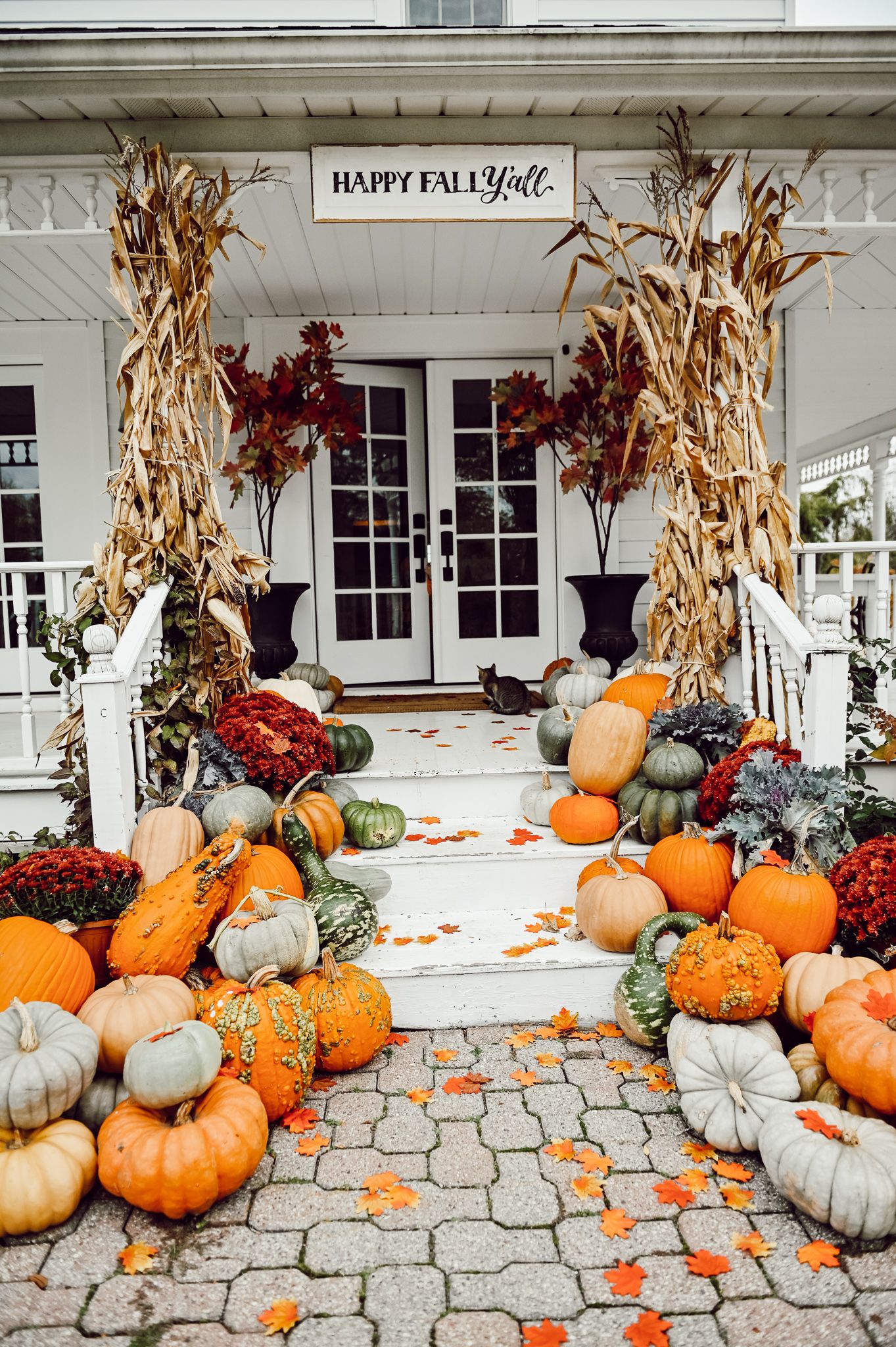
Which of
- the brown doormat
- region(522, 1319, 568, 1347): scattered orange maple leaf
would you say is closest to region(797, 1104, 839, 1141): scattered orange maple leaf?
region(522, 1319, 568, 1347): scattered orange maple leaf

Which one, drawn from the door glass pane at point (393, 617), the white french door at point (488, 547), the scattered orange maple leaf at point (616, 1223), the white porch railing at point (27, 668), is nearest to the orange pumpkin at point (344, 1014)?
the scattered orange maple leaf at point (616, 1223)

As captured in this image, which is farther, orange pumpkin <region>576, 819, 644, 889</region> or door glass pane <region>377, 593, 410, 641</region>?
door glass pane <region>377, 593, 410, 641</region>

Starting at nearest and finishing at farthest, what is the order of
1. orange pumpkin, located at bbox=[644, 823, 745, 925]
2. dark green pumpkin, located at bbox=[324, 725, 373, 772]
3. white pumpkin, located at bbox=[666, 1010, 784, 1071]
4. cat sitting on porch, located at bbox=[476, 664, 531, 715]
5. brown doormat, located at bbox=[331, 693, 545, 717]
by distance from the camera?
white pumpkin, located at bbox=[666, 1010, 784, 1071], orange pumpkin, located at bbox=[644, 823, 745, 925], dark green pumpkin, located at bbox=[324, 725, 373, 772], cat sitting on porch, located at bbox=[476, 664, 531, 715], brown doormat, located at bbox=[331, 693, 545, 717]

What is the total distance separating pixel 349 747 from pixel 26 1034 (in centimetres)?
178

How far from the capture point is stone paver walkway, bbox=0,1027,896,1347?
1.48 m

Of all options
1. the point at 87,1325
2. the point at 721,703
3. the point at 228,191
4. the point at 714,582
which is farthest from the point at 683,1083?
the point at 228,191

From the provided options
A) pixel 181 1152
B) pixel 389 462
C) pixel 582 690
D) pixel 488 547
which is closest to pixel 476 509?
pixel 488 547

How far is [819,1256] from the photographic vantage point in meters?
1.61

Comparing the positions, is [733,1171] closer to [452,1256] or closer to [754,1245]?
[754,1245]

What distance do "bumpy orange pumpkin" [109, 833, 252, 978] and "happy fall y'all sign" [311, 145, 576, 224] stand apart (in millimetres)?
2421

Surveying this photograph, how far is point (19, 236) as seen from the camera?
341 cm

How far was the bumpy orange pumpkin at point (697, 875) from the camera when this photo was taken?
267cm

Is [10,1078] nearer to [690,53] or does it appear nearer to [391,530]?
[690,53]

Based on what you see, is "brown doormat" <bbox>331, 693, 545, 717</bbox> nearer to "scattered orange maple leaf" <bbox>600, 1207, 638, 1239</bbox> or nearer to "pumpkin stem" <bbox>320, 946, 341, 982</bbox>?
"pumpkin stem" <bbox>320, 946, 341, 982</bbox>
